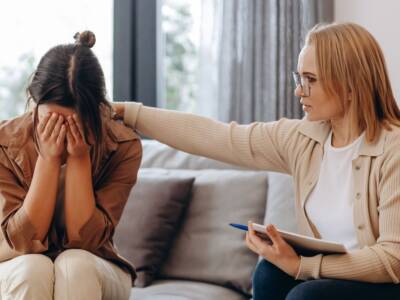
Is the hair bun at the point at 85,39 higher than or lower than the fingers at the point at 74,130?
higher

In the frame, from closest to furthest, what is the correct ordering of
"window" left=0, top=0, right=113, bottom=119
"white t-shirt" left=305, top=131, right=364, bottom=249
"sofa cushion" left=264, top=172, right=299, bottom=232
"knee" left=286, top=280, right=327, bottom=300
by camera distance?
1. "knee" left=286, top=280, right=327, bottom=300
2. "white t-shirt" left=305, top=131, right=364, bottom=249
3. "sofa cushion" left=264, top=172, right=299, bottom=232
4. "window" left=0, top=0, right=113, bottom=119

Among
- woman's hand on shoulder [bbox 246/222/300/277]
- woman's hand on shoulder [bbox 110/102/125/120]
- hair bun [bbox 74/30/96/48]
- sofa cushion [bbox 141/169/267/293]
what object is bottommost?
sofa cushion [bbox 141/169/267/293]

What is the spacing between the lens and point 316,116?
1884 millimetres

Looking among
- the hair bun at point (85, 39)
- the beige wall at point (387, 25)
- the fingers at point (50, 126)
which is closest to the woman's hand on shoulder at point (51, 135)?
the fingers at point (50, 126)

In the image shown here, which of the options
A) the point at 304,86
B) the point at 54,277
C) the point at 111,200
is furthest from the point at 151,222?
the point at 304,86

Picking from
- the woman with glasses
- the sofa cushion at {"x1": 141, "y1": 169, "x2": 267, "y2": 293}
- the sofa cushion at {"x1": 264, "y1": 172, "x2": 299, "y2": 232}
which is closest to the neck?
the woman with glasses

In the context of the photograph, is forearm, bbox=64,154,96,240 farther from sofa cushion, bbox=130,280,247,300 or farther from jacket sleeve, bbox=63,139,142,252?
sofa cushion, bbox=130,280,247,300

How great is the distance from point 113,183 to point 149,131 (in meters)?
0.20

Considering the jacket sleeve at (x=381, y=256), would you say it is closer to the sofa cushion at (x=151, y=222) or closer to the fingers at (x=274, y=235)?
the fingers at (x=274, y=235)

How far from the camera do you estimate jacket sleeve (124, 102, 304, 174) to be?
2.08 m

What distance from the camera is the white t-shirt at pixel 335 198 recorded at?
1847mm

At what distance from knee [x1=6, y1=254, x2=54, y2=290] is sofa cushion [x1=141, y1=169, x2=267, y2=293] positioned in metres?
0.68

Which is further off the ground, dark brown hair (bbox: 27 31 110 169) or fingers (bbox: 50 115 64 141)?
dark brown hair (bbox: 27 31 110 169)

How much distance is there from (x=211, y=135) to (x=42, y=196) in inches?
20.3
